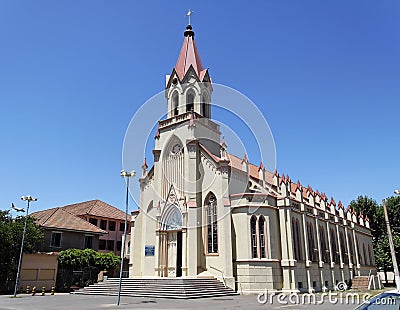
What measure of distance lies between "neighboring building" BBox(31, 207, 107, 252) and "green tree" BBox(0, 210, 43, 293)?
154 inches

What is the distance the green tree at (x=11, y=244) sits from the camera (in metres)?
31.7

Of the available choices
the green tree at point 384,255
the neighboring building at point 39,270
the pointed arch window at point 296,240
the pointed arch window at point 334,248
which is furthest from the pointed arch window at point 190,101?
the green tree at point 384,255

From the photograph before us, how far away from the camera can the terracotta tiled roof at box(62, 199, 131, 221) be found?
51172mm

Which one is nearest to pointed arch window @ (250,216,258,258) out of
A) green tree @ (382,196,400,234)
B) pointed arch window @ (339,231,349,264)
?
pointed arch window @ (339,231,349,264)

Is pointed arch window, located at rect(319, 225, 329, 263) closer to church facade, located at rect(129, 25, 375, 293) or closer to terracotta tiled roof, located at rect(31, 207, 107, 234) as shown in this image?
church facade, located at rect(129, 25, 375, 293)

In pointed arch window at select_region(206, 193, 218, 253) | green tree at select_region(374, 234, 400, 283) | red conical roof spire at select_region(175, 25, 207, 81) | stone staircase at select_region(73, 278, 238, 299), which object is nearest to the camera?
stone staircase at select_region(73, 278, 238, 299)

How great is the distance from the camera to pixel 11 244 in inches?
1261

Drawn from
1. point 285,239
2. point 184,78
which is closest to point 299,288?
point 285,239

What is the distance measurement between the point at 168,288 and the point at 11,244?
16.5 metres

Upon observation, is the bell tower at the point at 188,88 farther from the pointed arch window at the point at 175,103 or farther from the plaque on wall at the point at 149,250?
the plaque on wall at the point at 149,250

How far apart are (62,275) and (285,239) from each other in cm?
2424

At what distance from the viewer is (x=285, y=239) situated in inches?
1220

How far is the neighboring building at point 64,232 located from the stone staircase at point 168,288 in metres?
10.7

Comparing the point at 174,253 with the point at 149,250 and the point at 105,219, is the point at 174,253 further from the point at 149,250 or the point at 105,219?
the point at 105,219
